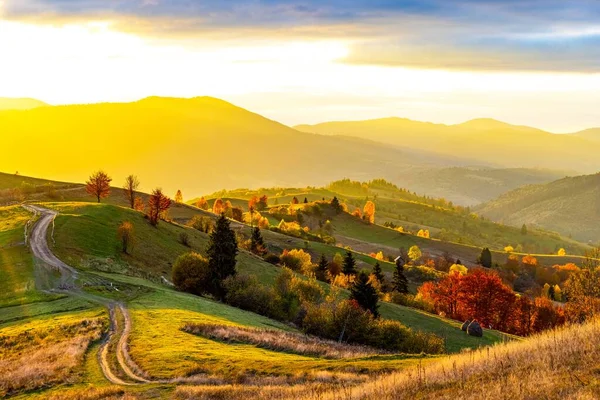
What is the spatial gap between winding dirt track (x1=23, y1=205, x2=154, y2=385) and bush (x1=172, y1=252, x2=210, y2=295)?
555 inches

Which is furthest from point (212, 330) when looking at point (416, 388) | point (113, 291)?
point (416, 388)

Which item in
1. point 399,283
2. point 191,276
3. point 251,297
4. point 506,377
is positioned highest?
point 506,377

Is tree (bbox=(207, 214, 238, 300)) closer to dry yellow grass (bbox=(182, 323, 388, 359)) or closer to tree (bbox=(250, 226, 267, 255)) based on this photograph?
dry yellow grass (bbox=(182, 323, 388, 359))

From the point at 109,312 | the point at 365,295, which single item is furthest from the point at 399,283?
A: the point at 109,312

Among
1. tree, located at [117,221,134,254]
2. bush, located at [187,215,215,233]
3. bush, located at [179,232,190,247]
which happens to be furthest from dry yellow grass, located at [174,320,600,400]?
bush, located at [187,215,215,233]

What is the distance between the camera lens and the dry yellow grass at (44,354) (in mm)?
30844

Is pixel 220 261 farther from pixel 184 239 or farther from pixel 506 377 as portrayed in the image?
pixel 506 377

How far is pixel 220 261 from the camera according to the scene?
76.8 metres

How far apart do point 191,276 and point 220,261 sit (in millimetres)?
4591

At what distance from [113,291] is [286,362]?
112 feet

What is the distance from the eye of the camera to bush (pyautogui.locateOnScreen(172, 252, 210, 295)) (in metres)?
74.5

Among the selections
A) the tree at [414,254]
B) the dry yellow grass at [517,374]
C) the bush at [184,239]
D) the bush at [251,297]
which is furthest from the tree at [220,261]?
the tree at [414,254]

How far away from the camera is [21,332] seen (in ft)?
142

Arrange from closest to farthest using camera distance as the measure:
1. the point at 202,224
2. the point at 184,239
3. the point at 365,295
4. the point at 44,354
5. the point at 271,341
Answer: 1. the point at 44,354
2. the point at 271,341
3. the point at 365,295
4. the point at 184,239
5. the point at 202,224
